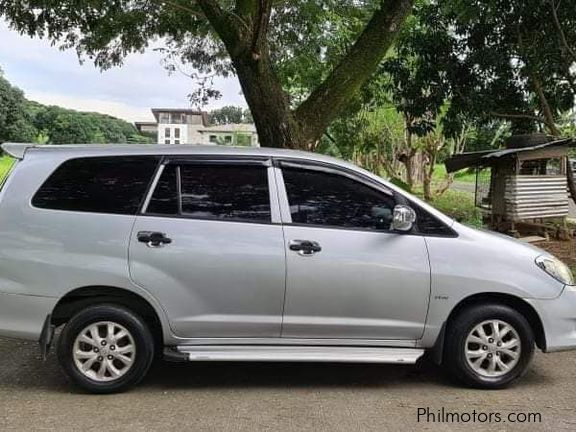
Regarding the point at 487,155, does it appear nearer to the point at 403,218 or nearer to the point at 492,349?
the point at 492,349

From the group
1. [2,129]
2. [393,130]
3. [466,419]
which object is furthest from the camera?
[2,129]

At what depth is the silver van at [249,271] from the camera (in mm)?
4551

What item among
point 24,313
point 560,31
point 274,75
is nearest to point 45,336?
point 24,313

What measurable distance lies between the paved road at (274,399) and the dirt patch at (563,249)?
4.78 metres

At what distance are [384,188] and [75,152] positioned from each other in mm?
2343

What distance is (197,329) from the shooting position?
4625 mm

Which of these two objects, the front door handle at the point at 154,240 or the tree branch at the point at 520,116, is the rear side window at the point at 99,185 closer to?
the front door handle at the point at 154,240

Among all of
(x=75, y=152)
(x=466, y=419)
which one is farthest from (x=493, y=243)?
(x=75, y=152)

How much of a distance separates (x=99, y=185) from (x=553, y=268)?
346 cm

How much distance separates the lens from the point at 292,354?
4.62 metres

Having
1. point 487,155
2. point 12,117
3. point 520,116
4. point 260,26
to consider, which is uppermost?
point 12,117

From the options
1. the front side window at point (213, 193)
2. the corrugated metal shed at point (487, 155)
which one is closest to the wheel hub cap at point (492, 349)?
the front side window at point (213, 193)

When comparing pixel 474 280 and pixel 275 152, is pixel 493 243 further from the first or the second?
pixel 275 152

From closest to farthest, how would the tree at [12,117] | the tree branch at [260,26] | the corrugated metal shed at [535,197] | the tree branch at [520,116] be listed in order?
the tree branch at [260,26]
the corrugated metal shed at [535,197]
the tree branch at [520,116]
the tree at [12,117]
